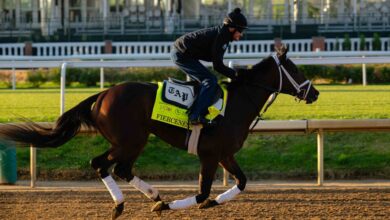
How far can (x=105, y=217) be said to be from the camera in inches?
325

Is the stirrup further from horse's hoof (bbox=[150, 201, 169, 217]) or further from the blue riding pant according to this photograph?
horse's hoof (bbox=[150, 201, 169, 217])

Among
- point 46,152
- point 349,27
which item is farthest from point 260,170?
point 349,27

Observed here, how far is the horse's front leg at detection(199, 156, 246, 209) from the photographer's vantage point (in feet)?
26.2

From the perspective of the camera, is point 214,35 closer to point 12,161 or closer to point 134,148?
point 134,148

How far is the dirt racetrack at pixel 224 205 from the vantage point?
835 cm

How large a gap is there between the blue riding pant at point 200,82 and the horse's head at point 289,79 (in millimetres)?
683

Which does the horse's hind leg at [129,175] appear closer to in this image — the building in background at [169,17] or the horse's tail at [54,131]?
the horse's tail at [54,131]

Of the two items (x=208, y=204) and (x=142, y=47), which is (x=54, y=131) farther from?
(x=142, y=47)

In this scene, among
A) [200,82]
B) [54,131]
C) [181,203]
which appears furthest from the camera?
[54,131]

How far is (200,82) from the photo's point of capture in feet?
26.6

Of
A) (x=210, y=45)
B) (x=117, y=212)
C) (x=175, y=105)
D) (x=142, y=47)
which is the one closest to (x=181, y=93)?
(x=175, y=105)

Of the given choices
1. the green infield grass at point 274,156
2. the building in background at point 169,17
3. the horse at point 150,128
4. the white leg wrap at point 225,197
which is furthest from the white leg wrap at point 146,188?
the building in background at point 169,17

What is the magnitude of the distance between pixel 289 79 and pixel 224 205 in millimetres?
1430

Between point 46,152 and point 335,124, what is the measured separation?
146 inches
